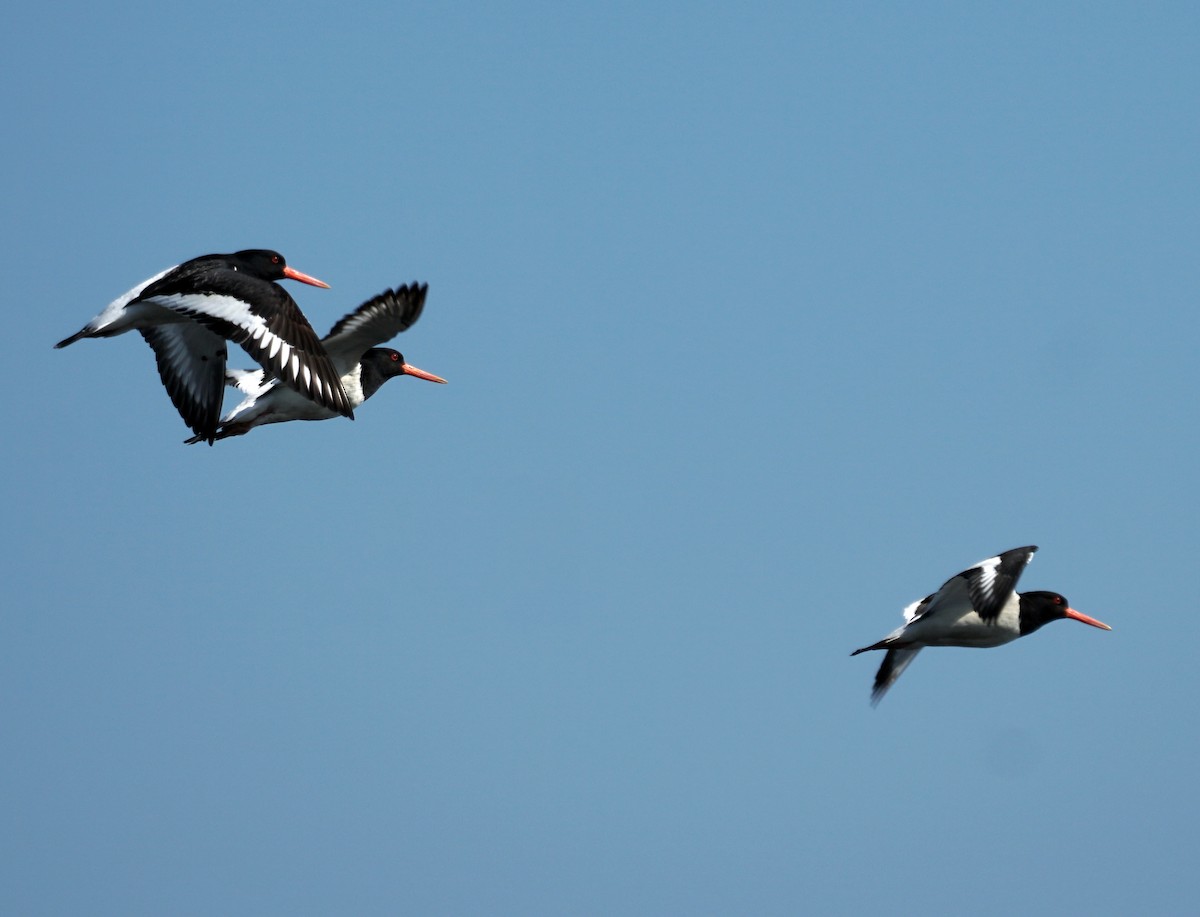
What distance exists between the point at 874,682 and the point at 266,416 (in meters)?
6.74

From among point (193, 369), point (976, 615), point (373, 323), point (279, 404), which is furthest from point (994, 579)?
point (193, 369)

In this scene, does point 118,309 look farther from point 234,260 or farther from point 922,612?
point 922,612

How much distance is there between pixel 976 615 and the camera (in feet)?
55.0

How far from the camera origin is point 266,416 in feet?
57.4

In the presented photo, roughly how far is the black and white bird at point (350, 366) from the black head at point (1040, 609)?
6.75 meters

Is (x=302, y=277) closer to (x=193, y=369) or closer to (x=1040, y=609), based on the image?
(x=193, y=369)

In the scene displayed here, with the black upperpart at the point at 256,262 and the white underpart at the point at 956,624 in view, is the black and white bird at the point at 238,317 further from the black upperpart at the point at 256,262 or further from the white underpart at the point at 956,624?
the white underpart at the point at 956,624

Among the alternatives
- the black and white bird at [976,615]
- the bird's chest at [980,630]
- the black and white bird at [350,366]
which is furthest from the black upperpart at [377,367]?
the bird's chest at [980,630]

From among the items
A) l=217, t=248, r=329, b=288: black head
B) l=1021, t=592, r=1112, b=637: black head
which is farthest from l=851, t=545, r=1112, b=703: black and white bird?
l=217, t=248, r=329, b=288: black head

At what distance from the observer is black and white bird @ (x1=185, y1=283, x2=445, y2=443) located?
675 inches

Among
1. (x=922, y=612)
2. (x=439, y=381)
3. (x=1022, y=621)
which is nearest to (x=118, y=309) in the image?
(x=439, y=381)

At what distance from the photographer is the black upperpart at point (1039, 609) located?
701 inches

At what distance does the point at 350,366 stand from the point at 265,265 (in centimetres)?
136

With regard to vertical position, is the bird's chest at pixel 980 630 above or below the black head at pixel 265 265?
below
